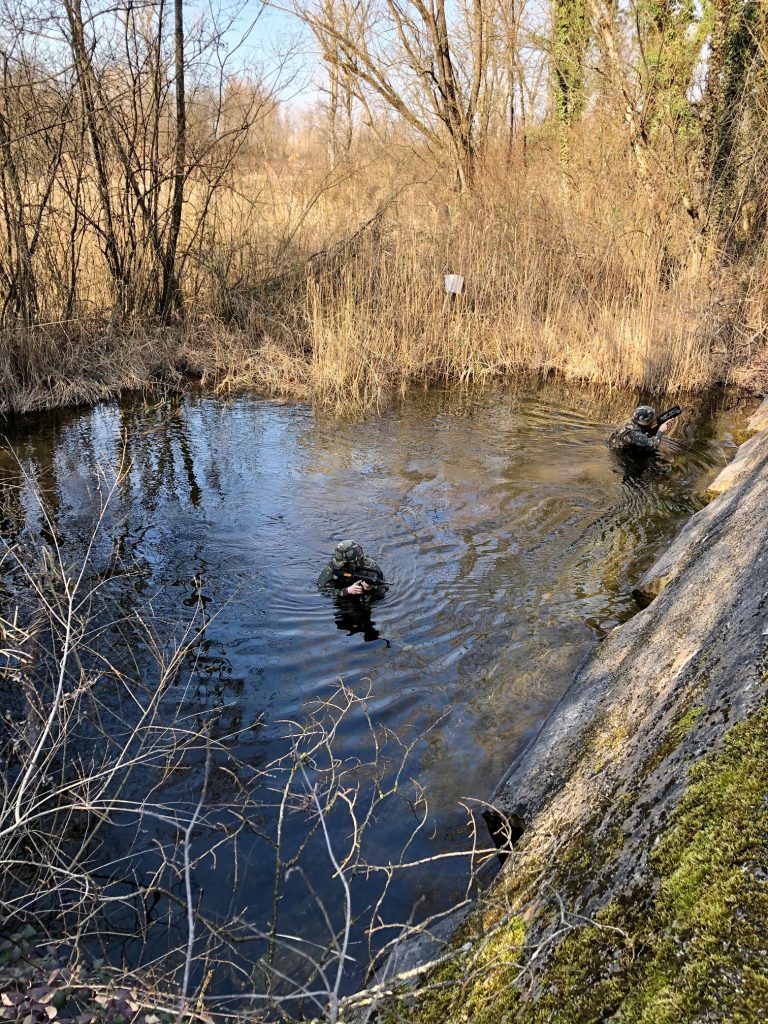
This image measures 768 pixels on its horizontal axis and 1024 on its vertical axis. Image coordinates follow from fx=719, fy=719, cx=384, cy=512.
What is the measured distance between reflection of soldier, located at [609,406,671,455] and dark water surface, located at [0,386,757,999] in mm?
223

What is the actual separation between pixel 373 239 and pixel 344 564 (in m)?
7.79

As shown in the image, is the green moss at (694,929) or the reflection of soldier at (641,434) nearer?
the green moss at (694,929)

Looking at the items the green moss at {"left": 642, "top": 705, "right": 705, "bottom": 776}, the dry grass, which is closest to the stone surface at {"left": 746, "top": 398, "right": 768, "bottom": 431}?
the dry grass

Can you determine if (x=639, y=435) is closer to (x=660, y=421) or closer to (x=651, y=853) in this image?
(x=660, y=421)

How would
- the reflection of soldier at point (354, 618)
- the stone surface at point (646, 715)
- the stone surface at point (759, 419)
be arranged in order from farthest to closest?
the stone surface at point (759, 419), the reflection of soldier at point (354, 618), the stone surface at point (646, 715)

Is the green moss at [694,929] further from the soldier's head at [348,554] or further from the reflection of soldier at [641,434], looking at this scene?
the reflection of soldier at [641,434]

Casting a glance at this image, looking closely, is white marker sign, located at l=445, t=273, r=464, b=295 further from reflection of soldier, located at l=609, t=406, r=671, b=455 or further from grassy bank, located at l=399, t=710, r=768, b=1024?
grassy bank, located at l=399, t=710, r=768, b=1024

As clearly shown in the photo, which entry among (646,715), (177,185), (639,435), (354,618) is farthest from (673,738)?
(177,185)

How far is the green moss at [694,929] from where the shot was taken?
3.85 ft

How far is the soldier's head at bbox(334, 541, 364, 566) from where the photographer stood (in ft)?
15.1

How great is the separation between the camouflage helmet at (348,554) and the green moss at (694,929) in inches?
121

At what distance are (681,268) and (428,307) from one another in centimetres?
383

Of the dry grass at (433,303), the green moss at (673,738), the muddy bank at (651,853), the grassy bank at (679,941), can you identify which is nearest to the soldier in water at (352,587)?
the muddy bank at (651,853)

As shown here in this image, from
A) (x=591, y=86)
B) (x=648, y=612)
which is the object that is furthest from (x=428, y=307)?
(x=648, y=612)
